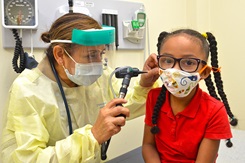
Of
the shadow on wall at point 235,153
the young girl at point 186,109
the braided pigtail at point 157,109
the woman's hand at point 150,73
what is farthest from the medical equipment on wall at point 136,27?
the shadow on wall at point 235,153

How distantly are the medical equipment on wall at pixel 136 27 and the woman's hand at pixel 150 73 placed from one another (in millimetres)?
387

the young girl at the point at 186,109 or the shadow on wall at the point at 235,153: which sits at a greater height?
the young girl at the point at 186,109

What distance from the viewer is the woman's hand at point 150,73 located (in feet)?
3.72

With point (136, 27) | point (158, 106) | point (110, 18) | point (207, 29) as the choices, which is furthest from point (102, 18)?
point (207, 29)

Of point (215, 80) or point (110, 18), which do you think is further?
point (110, 18)

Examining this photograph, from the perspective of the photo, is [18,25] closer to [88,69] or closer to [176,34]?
[88,69]

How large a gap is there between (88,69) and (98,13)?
54 cm

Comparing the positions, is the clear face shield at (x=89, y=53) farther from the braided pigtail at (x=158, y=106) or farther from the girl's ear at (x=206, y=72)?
the girl's ear at (x=206, y=72)

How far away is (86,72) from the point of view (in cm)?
102

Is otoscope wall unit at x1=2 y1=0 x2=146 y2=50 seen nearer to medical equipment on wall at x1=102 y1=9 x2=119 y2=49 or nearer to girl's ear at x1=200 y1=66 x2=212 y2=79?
medical equipment on wall at x1=102 y1=9 x2=119 y2=49

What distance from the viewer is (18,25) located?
1148mm

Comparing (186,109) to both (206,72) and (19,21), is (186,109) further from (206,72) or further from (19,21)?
(19,21)

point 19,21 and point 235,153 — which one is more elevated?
point 19,21

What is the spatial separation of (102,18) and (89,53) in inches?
19.9
